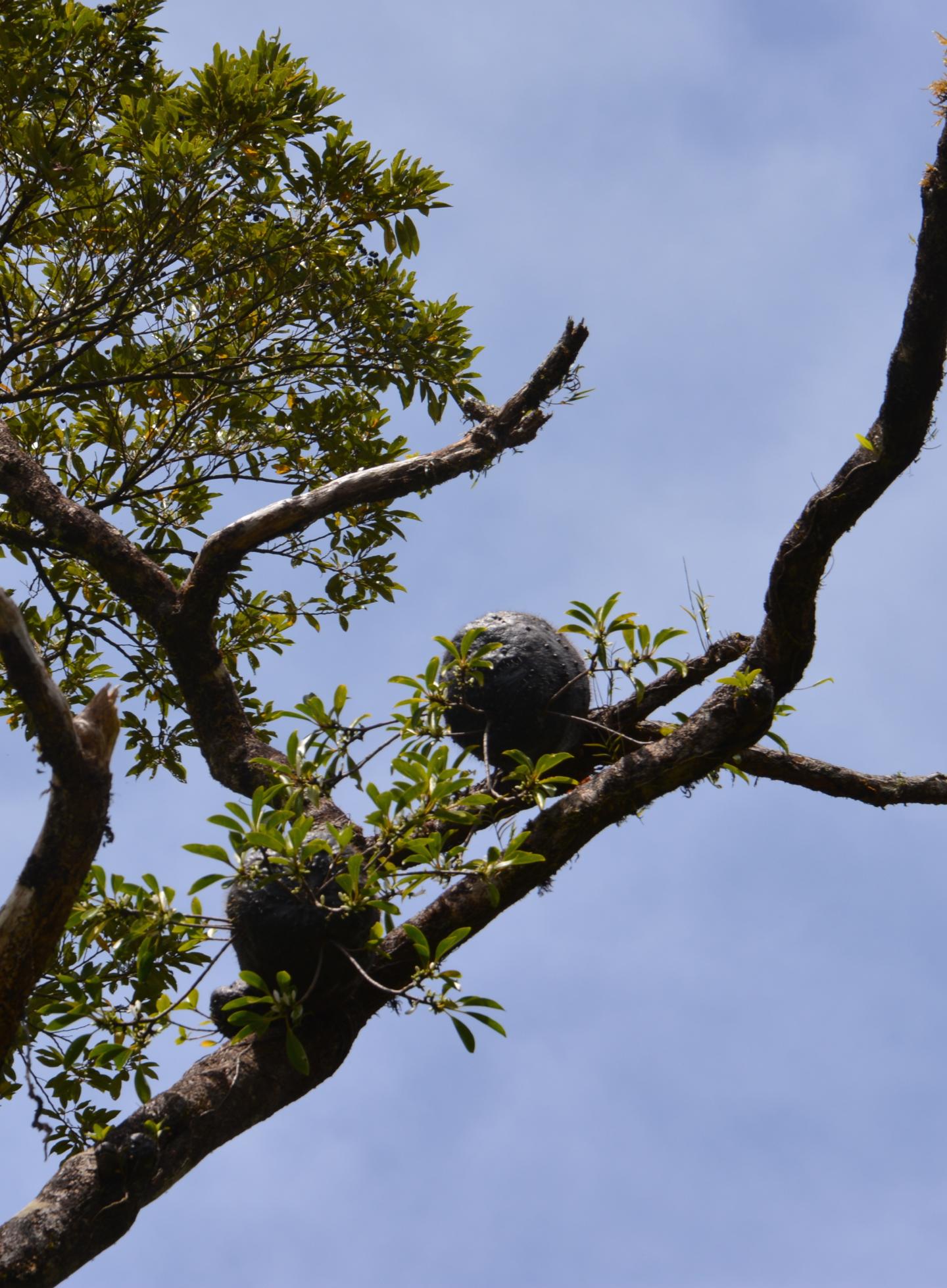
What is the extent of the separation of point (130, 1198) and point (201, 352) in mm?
5411

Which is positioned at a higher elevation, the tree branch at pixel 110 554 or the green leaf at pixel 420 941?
the tree branch at pixel 110 554

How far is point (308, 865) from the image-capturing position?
449 centimetres

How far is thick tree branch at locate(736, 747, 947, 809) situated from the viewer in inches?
248

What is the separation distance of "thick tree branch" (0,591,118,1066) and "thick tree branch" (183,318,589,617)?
1672 mm

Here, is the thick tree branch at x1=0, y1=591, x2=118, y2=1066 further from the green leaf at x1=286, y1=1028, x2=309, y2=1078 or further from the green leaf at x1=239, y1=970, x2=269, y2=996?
the green leaf at x1=286, y1=1028, x2=309, y2=1078

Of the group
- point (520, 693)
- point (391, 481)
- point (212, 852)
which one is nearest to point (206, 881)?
point (212, 852)

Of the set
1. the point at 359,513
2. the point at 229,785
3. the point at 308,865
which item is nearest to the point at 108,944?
the point at 229,785

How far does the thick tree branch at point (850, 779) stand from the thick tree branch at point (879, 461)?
125cm

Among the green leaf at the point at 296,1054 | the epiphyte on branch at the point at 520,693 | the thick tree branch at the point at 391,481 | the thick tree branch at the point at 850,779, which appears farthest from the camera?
the thick tree branch at the point at 850,779

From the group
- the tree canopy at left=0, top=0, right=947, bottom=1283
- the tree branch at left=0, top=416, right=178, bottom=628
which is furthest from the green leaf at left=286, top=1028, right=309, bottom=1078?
the tree branch at left=0, top=416, right=178, bottom=628

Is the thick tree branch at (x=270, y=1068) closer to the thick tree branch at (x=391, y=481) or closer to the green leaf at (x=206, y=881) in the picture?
the green leaf at (x=206, y=881)

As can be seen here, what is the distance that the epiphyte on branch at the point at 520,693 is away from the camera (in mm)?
5281

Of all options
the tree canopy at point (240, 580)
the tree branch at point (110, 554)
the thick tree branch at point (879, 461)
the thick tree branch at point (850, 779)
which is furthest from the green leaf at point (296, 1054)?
the thick tree branch at point (850, 779)

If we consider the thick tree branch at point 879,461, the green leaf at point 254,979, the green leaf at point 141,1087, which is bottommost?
the green leaf at point 141,1087
